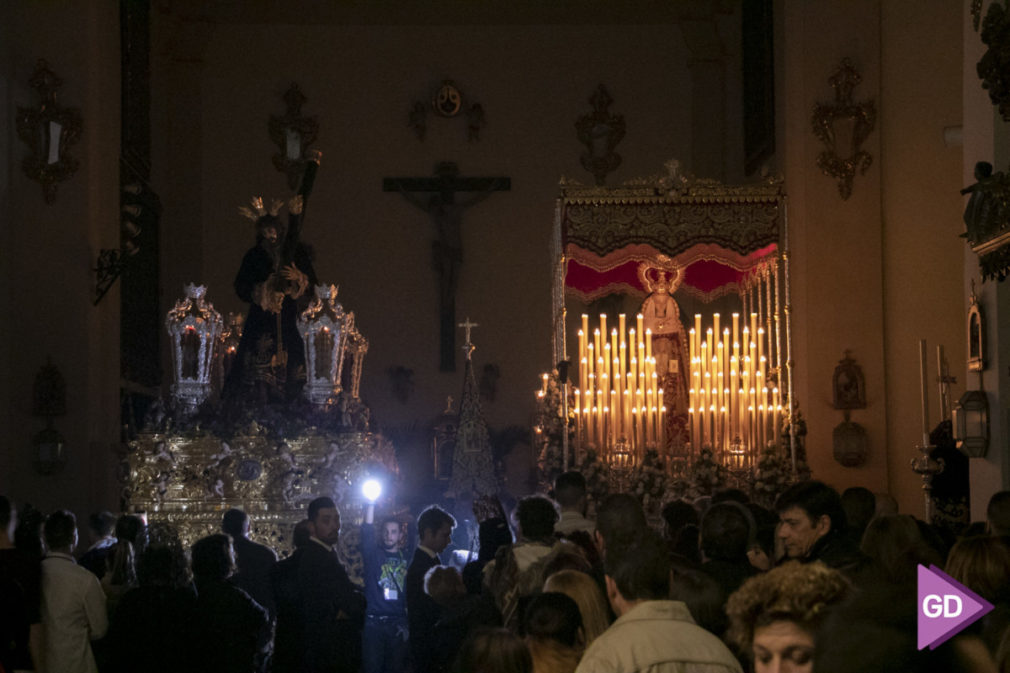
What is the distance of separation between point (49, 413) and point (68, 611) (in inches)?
327

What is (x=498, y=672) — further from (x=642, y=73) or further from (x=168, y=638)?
(x=642, y=73)

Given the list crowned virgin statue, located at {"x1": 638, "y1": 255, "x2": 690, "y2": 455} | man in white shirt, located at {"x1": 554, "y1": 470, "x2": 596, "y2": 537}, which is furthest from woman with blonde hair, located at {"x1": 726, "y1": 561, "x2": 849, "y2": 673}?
crowned virgin statue, located at {"x1": 638, "y1": 255, "x2": 690, "y2": 455}

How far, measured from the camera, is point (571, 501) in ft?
27.1

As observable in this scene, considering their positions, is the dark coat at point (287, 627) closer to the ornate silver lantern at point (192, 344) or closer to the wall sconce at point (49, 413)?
the ornate silver lantern at point (192, 344)

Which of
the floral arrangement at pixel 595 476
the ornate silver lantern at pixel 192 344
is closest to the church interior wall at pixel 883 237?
the floral arrangement at pixel 595 476

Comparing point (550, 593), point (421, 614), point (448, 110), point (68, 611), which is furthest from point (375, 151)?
point (550, 593)

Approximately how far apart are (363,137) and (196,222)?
272 centimetres

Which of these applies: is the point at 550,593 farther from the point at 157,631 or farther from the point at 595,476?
the point at 595,476

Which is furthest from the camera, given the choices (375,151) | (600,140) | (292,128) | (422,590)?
(375,151)

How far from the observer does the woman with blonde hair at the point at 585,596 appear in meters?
5.30

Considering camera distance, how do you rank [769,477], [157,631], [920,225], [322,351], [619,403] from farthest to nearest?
[920,225], [619,403], [322,351], [769,477], [157,631]

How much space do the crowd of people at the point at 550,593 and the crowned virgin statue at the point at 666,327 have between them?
5.32 m

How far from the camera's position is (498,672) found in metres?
4.46

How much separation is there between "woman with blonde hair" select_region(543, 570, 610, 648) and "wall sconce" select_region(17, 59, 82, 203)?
11749mm
